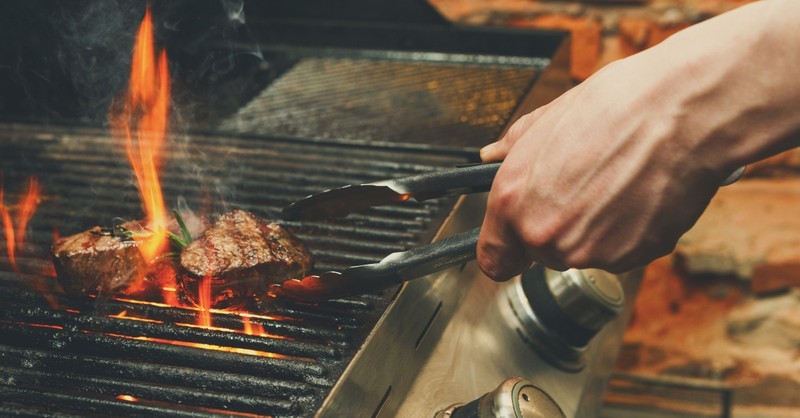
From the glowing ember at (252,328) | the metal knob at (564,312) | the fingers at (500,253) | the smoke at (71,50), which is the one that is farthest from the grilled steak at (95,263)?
the smoke at (71,50)

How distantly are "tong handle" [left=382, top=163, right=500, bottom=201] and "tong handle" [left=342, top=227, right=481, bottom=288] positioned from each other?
0.10 metres

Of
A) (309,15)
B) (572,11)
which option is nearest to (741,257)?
(572,11)

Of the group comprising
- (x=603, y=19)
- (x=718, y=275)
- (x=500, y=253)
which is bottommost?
(x=718, y=275)

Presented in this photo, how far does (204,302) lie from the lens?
1.40 m

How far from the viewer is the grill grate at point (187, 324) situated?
119 cm

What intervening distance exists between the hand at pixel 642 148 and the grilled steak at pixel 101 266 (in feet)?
2.33

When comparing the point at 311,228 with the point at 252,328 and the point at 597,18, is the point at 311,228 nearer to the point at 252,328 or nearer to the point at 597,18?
the point at 252,328

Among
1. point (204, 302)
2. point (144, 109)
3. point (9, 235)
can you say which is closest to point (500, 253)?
point (204, 302)

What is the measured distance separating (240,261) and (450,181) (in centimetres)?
40

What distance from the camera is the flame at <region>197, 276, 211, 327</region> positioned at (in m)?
1.35

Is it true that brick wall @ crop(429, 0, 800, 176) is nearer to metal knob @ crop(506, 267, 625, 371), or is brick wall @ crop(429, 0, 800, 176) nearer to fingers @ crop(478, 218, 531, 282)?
metal knob @ crop(506, 267, 625, 371)

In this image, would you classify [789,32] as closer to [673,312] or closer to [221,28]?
[221,28]

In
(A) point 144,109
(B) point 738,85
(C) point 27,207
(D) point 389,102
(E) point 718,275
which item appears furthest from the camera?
(E) point 718,275

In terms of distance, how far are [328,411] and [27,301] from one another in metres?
0.69
